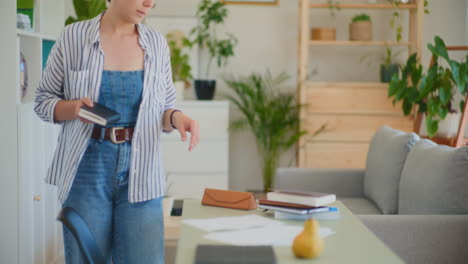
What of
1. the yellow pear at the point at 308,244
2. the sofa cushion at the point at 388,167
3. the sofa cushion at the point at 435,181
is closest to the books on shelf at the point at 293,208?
the yellow pear at the point at 308,244

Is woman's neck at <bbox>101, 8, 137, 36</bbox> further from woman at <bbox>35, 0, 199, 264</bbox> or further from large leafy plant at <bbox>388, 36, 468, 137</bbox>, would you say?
large leafy plant at <bbox>388, 36, 468, 137</bbox>

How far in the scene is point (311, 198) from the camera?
84.0 inches

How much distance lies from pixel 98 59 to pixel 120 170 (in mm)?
331

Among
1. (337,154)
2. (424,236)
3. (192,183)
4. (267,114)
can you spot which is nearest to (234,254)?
(424,236)

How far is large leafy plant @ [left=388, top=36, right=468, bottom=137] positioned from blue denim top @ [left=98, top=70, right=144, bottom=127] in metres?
3.21

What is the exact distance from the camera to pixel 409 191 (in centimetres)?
330

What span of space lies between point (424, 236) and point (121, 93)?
4.67ft

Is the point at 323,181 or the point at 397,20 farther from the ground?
the point at 397,20

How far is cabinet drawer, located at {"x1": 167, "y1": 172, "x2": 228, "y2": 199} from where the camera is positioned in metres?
5.64

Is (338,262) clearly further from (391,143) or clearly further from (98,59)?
(391,143)

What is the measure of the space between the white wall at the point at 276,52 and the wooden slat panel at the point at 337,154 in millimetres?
607

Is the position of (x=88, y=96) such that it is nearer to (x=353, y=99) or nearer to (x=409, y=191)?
(x=409, y=191)

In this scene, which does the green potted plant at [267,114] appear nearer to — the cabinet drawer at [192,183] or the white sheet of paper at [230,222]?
the cabinet drawer at [192,183]

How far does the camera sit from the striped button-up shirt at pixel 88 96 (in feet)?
6.46
